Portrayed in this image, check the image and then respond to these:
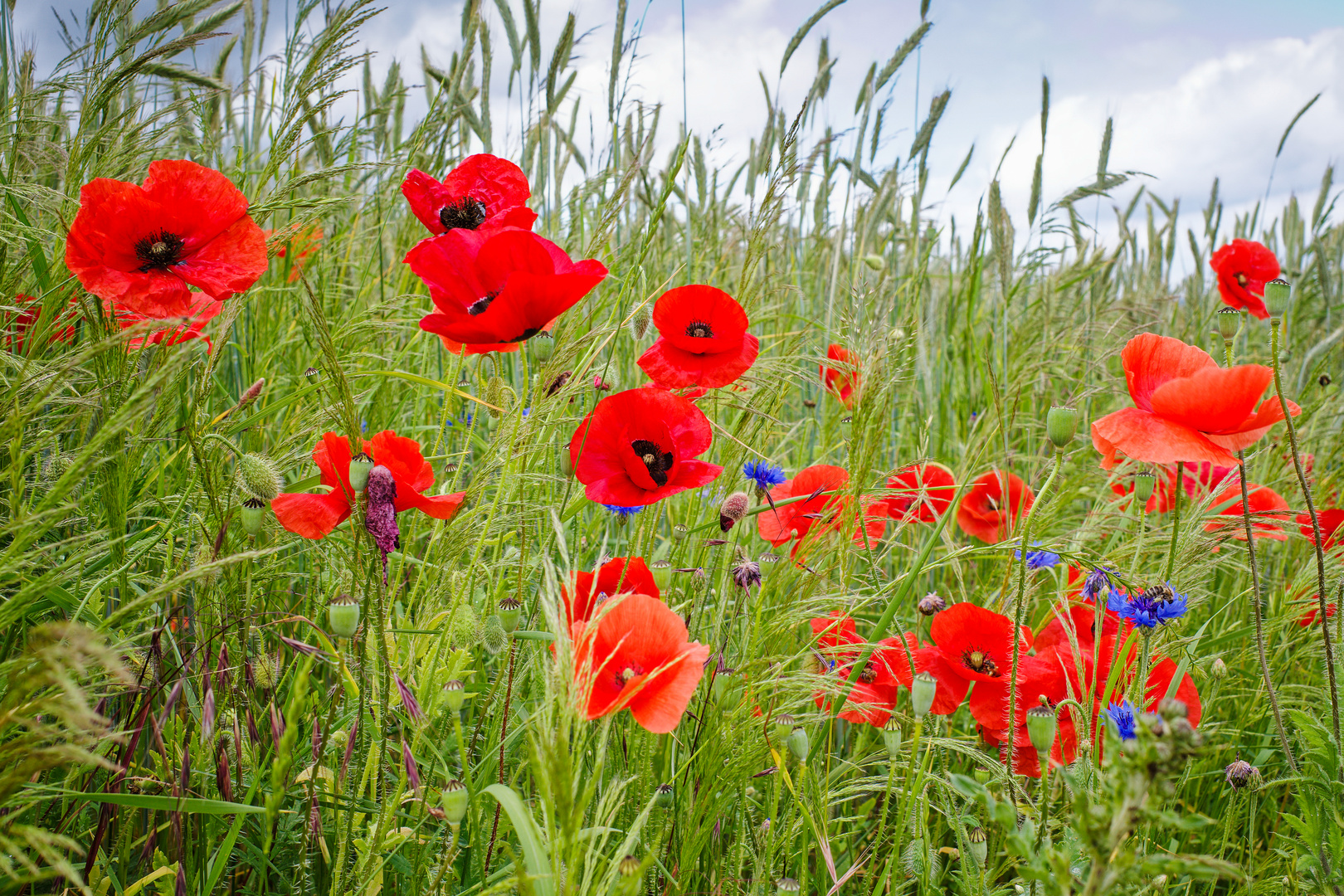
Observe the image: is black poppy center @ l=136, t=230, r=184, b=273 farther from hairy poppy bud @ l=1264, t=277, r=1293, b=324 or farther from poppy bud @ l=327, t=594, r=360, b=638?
hairy poppy bud @ l=1264, t=277, r=1293, b=324

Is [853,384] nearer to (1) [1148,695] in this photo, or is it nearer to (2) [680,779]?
(2) [680,779]

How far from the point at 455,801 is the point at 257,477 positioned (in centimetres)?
44

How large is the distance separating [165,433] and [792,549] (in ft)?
2.71

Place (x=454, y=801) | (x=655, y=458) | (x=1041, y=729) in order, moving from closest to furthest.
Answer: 1. (x=454, y=801)
2. (x=1041, y=729)
3. (x=655, y=458)

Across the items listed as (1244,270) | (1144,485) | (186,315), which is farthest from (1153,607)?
(1244,270)

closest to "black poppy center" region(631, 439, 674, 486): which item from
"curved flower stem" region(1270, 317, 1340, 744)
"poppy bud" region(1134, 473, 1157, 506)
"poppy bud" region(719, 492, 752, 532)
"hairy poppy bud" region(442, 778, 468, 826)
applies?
"poppy bud" region(719, 492, 752, 532)

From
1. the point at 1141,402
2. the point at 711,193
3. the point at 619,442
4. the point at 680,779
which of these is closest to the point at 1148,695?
the point at 1141,402

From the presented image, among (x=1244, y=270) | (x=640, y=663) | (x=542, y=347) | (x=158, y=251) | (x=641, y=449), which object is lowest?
(x=640, y=663)

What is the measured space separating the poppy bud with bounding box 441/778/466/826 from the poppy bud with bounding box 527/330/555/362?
19.5 inches

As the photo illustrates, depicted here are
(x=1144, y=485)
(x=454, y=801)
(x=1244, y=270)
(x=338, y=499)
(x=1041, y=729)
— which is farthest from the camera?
(x=1244, y=270)

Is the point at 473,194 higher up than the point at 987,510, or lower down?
higher up

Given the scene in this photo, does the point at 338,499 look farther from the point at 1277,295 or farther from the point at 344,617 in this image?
the point at 1277,295

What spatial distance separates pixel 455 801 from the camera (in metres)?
0.72

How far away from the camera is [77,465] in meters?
0.54
